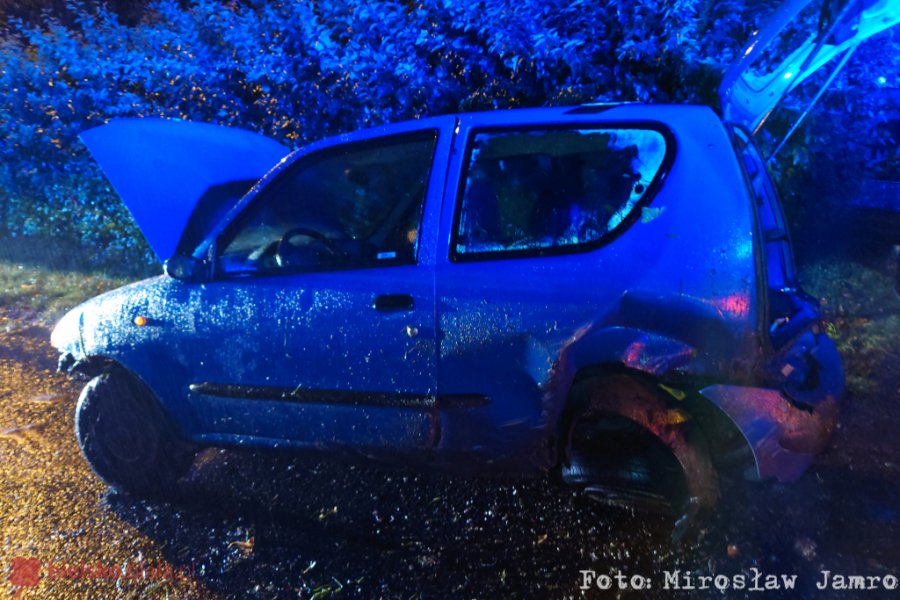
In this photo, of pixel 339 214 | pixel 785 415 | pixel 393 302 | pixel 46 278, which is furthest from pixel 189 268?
pixel 46 278

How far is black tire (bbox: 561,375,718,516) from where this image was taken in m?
2.49

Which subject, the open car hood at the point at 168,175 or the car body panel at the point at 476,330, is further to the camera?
the open car hood at the point at 168,175

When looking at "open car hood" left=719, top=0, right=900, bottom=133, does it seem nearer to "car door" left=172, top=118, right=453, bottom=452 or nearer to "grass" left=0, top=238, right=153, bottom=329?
"car door" left=172, top=118, right=453, bottom=452

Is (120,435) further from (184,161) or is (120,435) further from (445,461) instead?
(445,461)

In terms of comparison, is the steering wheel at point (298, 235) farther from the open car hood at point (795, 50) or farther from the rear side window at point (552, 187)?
the open car hood at point (795, 50)

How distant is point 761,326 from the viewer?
7.61 feet

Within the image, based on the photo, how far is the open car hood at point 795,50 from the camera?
2.74m

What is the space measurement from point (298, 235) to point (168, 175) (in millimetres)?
790

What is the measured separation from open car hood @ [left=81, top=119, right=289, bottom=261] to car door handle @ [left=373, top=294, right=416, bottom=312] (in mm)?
1202

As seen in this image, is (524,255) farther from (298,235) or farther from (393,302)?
(298,235)

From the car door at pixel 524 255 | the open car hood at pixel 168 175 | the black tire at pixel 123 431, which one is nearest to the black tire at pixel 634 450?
the car door at pixel 524 255

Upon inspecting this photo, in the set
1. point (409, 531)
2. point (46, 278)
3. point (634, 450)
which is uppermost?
point (634, 450)

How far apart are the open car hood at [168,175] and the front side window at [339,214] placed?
449mm

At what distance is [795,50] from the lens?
2.98 meters
